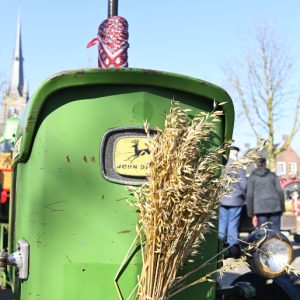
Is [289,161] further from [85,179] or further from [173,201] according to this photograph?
[173,201]

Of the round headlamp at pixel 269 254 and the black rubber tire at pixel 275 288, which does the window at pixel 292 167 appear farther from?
the round headlamp at pixel 269 254

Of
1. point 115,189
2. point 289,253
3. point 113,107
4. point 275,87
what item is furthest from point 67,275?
point 275,87

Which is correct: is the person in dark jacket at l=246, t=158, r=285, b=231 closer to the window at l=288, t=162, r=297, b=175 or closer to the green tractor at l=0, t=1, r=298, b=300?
the green tractor at l=0, t=1, r=298, b=300

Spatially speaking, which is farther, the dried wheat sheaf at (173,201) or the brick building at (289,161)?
the brick building at (289,161)

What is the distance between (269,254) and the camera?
9.03 feet

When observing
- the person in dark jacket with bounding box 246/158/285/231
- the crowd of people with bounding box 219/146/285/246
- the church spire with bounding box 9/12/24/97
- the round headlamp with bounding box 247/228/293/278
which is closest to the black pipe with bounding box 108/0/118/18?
the round headlamp with bounding box 247/228/293/278

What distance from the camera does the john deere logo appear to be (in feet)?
7.84

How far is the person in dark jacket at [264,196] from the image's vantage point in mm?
7816

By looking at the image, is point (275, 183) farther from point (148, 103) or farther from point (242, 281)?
point (148, 103)

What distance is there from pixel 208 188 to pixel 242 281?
4.54 feet

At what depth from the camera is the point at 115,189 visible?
7.82 ft

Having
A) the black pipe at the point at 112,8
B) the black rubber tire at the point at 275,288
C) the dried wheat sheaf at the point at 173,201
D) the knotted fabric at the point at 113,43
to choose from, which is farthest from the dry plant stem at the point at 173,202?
the knotted fabric at the point at 113,43

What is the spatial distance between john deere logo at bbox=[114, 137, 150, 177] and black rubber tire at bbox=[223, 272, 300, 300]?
1261 millimetres

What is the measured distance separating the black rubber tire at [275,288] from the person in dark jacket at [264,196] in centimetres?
450
